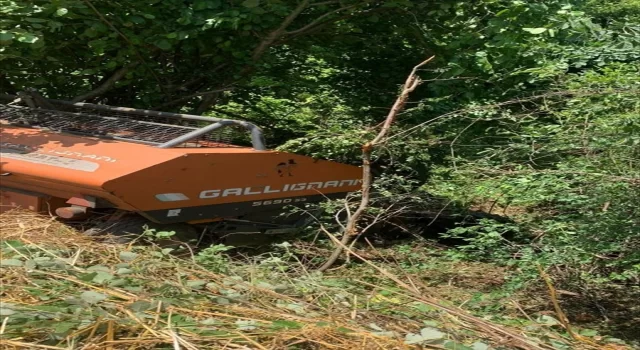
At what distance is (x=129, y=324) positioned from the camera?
2.51m

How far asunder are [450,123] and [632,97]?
1854 millimetres

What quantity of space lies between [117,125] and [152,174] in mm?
1305

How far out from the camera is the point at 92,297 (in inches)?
104

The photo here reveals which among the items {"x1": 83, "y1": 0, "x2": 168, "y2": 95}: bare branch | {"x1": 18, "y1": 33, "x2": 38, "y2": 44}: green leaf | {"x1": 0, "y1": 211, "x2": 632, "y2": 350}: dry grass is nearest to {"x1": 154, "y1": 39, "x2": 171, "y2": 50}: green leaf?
{"x1": 83, "y1": 0, "x2": 168, "y2": 95}: bare branch

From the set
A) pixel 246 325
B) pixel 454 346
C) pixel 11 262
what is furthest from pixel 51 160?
pixel 454 346

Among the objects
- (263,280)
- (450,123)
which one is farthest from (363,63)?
(263,280)

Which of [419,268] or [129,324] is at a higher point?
[129,324]

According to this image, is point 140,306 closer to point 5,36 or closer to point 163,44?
point 5,36

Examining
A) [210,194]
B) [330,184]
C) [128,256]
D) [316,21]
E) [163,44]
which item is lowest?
[330,184]

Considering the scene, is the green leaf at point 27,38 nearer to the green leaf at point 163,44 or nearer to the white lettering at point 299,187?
the green leaf at point 163,44

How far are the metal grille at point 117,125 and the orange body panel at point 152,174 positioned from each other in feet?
0.75

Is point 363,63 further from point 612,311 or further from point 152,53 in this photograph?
point 612,311

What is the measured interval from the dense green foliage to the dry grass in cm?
128

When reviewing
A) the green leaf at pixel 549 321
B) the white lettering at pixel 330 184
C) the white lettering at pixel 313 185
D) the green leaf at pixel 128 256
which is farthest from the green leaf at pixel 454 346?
the white lettering at pixel 330 184
